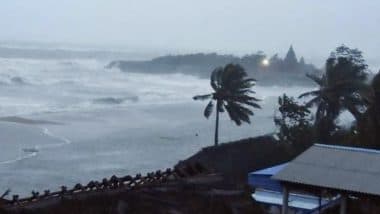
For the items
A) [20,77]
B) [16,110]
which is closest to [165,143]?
[16,110]

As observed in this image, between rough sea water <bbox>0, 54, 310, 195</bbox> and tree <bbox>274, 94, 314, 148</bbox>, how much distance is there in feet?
15.0

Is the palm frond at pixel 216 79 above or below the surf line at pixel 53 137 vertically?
above

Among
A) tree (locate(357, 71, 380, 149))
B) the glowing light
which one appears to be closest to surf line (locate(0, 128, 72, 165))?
tree (locate(357, 71, 380, 149))

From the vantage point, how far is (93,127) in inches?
1854

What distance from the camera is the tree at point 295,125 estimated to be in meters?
36.6

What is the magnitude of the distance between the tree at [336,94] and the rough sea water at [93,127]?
6.71m

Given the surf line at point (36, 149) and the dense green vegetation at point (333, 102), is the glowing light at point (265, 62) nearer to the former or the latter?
the surf line at point (36, 149)

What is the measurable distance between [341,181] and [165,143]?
87.7 feet

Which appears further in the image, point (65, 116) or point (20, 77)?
point (20, 77)

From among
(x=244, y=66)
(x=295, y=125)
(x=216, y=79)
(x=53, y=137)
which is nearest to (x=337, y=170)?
(x=295, y=125)

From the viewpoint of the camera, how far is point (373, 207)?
1716 centimetres

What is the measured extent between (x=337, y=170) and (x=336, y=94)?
21.2 m

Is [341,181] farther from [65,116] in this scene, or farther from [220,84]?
[65,116]

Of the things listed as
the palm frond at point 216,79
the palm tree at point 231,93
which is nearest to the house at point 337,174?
the palm tree at point 231,93
